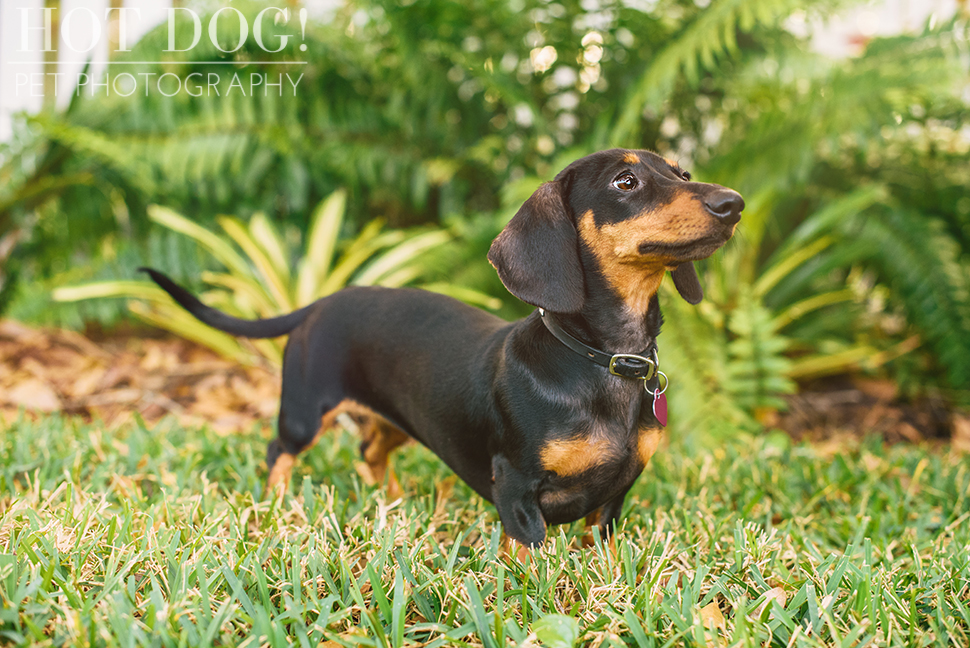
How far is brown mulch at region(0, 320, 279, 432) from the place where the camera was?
3396mm

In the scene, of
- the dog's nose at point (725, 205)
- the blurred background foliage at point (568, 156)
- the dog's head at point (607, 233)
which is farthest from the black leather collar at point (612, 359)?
the blurred background foliage at point (568, 156)

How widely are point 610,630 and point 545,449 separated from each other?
1.31 feet

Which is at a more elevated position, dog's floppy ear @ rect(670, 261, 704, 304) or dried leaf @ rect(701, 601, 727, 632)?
dog's floppy ear @ rect(670, 261, 704, 304)

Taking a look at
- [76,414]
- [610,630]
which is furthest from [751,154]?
[76,414]

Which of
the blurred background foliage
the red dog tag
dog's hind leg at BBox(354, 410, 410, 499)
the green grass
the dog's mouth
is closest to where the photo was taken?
the green grass

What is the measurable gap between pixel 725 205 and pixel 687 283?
41cm

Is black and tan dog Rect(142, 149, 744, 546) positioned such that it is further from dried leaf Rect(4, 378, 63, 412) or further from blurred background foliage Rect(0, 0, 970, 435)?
dried leaf Rect(4, 378, 63, 412)

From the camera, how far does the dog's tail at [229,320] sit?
2.08m

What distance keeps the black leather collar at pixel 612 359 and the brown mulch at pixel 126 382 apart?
7.01 feet

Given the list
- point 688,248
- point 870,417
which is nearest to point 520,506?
point 688,248

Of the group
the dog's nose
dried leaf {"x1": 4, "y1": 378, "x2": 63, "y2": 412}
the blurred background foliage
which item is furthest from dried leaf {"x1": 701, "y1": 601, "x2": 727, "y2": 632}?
dried leaf {"x1": 4, "y1": 378, "x2": 63, "y2": 412}

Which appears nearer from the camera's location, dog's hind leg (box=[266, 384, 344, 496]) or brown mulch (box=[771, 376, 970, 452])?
dog's hind leg (box=[266, 384, 344, 496])

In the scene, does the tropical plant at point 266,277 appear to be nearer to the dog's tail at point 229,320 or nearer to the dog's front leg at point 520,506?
the dog's tail at point 229,320

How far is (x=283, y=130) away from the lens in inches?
160
